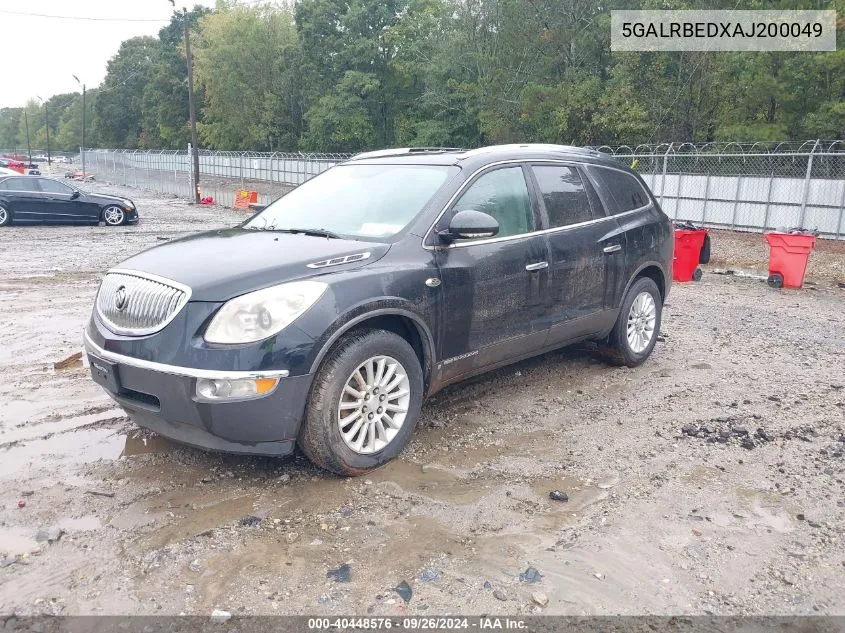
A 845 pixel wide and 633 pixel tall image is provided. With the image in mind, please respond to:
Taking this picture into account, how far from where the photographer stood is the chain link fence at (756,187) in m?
17.2

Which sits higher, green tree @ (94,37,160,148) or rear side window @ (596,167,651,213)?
green tree @ (94,37,160,148)

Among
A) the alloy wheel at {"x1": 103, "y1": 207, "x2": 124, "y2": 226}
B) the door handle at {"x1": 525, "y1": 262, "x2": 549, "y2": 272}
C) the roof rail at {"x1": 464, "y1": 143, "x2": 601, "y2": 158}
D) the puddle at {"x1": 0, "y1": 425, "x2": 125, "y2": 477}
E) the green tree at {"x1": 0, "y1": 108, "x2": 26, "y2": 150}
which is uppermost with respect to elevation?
the green tree at {"x1": 0, "y1": 108, "x2": 26, "y2": 150}

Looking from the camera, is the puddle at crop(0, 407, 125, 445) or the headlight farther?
the puddle at crop(0, 407, 125, 445)

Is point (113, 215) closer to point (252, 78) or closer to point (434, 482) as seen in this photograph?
point (434, 482)

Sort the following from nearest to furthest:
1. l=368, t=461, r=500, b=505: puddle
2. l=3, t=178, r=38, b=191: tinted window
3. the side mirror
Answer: l=368, t=461, r=500, b=505: puddle → the side mirror → l=3, t=178, r=38, b=191: tinted window

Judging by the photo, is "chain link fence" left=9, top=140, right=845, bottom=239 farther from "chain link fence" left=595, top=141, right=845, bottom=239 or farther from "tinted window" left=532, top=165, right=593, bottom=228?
"tinted window" left=532, top=165, right=593, bottom=228

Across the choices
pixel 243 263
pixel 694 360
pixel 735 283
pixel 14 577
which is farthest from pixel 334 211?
pixel 735 283

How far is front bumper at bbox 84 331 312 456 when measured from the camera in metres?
3.57

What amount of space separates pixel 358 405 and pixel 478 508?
0.85 m

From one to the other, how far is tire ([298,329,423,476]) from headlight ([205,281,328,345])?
1.15 feet

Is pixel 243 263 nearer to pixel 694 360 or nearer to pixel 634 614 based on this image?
pixel 634 614

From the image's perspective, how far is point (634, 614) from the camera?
2.90 meters

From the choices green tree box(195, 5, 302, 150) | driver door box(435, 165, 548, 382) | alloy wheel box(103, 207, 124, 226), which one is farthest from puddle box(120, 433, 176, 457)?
green tree box(195, 5, 302, 150)

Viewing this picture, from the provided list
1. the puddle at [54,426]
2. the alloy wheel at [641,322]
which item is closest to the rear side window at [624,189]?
the alloy wheel at [641,322]
